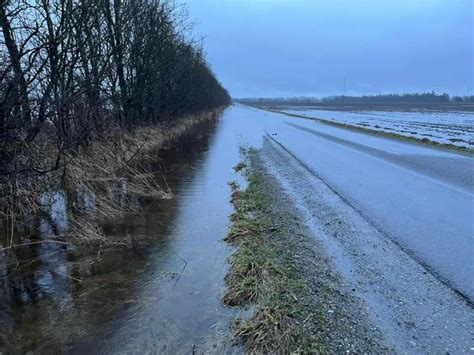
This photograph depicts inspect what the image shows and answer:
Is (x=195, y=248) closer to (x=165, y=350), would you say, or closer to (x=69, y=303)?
(x=69, y=303)

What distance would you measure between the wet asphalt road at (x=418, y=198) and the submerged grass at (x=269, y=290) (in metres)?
1.94

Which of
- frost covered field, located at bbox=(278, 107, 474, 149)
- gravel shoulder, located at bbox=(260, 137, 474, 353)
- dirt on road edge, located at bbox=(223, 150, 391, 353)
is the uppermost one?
dirt on road edge, located at bbox=(223, 150, 391, 353)

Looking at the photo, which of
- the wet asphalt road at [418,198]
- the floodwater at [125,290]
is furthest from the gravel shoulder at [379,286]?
the floodwater at [125,290]

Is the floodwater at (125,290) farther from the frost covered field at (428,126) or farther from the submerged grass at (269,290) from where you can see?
the frost covered field at (428,126)

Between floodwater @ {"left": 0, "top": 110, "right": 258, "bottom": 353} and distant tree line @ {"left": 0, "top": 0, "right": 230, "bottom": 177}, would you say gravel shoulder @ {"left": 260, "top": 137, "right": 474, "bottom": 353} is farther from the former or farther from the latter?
distant tree line @ {"left": 0, "top": 0, "right": 230, "bottom": 177}

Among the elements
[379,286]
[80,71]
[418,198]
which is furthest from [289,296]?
[80,71]

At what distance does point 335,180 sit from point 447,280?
276 inches

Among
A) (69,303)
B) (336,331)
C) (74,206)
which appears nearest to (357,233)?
(336,331)

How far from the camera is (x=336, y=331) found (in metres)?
3.92

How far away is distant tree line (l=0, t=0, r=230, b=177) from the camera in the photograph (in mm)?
7617

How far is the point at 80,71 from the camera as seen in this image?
39.6 feet

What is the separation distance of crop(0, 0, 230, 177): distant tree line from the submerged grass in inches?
181

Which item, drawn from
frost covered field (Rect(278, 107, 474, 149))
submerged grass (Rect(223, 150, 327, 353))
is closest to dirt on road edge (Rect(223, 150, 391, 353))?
submerged grass (Rect(223, 150, 327, 353))

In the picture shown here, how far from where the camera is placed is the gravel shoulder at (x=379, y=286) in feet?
12.8
